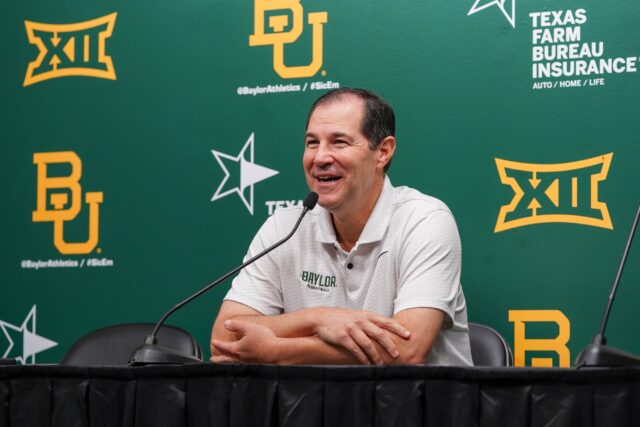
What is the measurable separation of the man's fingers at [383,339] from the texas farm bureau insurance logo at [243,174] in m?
1.23

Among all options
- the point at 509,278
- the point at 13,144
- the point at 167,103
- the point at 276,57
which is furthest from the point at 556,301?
the point at 13,144

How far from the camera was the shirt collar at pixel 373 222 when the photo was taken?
2120 mm

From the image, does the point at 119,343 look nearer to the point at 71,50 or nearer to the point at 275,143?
the point at 275,143

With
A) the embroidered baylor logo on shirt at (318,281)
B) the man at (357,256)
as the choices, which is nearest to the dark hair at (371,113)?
the man at (357,256)

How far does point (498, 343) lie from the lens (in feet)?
7.13

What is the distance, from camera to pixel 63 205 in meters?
3.13

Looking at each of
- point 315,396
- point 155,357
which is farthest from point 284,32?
point 315,396

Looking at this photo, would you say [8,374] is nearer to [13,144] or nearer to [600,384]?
[600,384]

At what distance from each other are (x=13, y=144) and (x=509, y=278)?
197cm

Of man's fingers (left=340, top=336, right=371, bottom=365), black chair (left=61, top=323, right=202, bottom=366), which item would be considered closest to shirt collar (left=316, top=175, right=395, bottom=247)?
man's fingers (left=340, top=336, right=371, bottom=365)

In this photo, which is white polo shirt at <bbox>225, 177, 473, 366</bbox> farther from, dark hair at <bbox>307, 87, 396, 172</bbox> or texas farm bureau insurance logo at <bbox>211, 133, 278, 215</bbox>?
texas farm bureau insurance logo at <bbox>211, 133, 278, 215</bbox>

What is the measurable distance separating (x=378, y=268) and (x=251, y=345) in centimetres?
48

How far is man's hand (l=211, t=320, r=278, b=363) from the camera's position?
1.74m

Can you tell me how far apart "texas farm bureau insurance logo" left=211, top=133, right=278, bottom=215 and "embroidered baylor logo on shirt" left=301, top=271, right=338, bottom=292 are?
74cm
